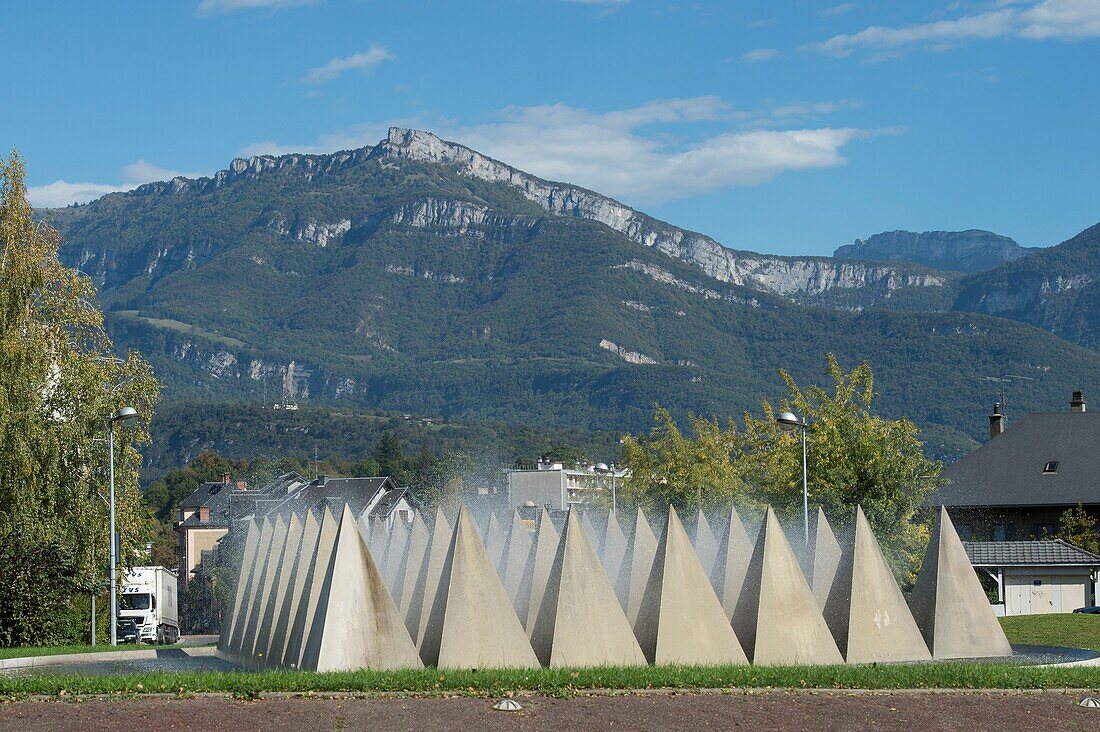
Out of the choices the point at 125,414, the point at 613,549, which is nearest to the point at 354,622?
the point at 613,549

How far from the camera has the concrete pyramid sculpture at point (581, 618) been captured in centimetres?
2269

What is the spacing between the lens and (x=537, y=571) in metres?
27.7

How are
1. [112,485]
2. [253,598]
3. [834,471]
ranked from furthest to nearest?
[834,471] → [112,485] → [253,598]

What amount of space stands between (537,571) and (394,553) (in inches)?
271

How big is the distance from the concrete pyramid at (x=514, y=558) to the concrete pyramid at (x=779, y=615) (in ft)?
22.6

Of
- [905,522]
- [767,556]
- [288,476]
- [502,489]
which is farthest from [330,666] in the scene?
[502,489]

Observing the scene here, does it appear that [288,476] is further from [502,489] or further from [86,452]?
[86,452]

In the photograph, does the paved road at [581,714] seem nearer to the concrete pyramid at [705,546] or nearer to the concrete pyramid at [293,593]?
the concrete pyramid at [293,593]

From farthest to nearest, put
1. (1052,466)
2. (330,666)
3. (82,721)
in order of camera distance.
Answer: (1052,466)
(330,666)
(82,721)

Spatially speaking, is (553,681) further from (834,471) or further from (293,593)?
(834,471)

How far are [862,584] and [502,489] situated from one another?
12323cm

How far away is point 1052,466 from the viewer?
72062 mm

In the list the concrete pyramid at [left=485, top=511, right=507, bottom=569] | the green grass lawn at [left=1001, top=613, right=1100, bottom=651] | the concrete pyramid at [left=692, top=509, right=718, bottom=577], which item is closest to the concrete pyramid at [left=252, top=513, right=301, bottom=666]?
the concrete pyramid at [left=485, top=511, right=507, bottom=569]

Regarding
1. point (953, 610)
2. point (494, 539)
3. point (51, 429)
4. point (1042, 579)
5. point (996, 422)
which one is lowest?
point (1042, 579)
